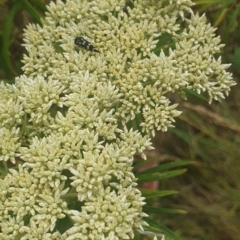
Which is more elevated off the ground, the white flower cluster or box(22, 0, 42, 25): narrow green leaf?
box(22, 0, 42, 25): narrow green leaf

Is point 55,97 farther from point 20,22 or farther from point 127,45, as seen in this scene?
point 20,22

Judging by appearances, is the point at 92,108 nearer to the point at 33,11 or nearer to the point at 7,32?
the point at 33,11

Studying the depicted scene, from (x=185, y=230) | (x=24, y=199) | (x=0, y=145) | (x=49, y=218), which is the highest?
(x=0, y=145)

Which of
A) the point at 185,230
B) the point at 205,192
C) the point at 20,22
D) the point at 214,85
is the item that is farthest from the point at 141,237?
the point at 20,22

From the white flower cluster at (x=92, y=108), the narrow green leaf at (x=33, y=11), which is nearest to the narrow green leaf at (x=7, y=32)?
the narrow green leaf at (x=33, y=11)

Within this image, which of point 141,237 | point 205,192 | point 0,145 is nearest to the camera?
point 0,145

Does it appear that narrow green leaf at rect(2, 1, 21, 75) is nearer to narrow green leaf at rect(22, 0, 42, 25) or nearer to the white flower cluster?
narrow green leaf at rect(22, 0, 42, 25)

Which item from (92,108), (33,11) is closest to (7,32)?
(33,11)

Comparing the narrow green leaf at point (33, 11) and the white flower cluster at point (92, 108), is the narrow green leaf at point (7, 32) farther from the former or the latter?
the white flower cluster at point (92, 108)

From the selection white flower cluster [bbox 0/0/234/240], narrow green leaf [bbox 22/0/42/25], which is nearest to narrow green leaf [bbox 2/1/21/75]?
narrow green leaf [bbox 22/0/42/25]
